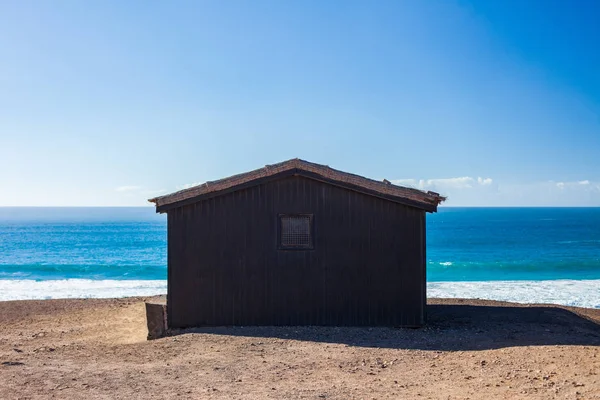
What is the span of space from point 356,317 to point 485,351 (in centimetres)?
313

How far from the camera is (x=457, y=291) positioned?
23125 millimetres

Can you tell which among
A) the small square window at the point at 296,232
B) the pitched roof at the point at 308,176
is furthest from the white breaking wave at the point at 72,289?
the small square window at the point at 296,232

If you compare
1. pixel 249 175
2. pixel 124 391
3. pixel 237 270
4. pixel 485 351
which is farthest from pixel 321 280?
pixel 124 391

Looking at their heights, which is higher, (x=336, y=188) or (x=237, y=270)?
(x=336, y=188)

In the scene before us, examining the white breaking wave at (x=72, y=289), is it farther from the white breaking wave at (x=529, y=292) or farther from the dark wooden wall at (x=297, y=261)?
the white breaking wave at (x=529, y=292)

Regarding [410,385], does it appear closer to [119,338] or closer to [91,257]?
[119,338]

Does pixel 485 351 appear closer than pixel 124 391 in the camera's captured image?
No

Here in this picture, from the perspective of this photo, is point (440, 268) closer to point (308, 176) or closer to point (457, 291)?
point (457, 291)

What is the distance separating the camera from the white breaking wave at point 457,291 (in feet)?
68.3

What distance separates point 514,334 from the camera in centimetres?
1127

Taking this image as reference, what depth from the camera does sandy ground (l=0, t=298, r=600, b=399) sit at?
7.48 metres

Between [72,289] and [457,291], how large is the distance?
695 inches

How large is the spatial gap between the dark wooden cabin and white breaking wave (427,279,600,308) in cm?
1011

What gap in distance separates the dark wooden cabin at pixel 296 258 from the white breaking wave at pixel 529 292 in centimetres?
1011
